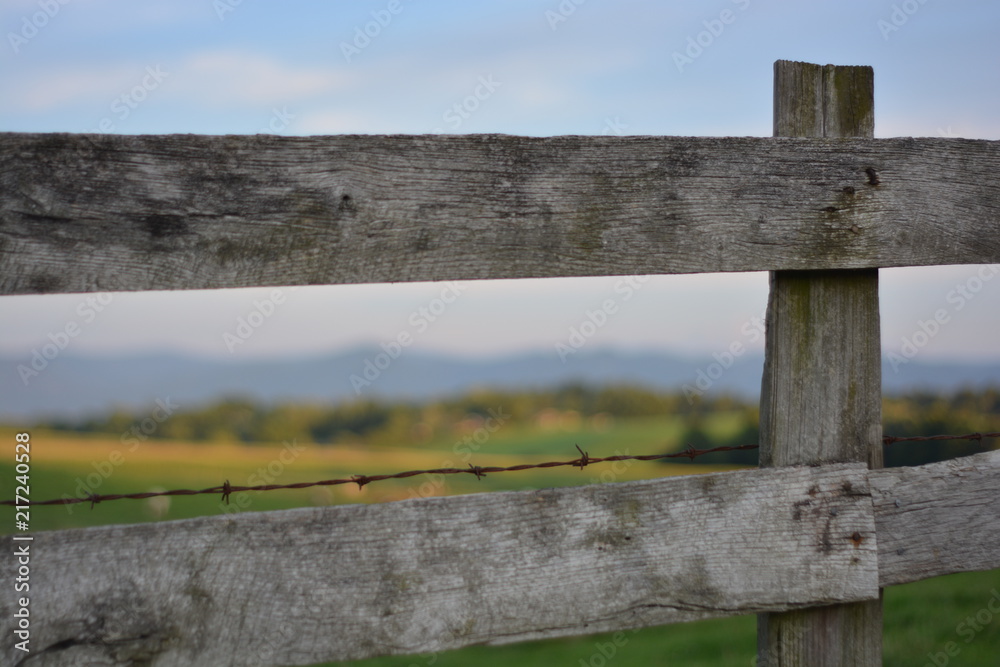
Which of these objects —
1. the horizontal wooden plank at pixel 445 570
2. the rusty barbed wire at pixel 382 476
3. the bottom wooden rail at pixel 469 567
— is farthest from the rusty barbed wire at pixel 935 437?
the horizontal wooden plank at pixel 445 570

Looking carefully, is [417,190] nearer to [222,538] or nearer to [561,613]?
[222,538]

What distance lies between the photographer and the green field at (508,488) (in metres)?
3.83

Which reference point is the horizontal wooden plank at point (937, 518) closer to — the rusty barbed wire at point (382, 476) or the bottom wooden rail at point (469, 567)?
the bottom wooden rail at point (469, 567)

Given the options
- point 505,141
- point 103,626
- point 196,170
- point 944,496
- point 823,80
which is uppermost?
point 823,80

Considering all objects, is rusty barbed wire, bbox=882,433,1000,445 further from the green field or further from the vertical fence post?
the green field

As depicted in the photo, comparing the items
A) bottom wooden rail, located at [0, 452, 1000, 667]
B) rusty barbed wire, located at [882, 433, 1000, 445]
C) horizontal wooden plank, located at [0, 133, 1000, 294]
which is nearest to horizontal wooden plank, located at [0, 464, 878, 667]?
bottom wooden rail, located at [0, 452, 1000, 667]

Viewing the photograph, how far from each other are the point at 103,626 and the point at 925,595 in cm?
568

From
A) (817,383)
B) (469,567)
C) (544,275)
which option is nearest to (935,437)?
(817,383)

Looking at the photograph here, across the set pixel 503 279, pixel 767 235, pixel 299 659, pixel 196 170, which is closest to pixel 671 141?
pixel 767 235

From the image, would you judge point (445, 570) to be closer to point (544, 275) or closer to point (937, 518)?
point (544, 275)

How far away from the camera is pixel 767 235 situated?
2.15 meters

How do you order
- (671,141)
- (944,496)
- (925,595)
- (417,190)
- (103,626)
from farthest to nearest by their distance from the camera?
(925,595) → (944,496) → (671,141) → (417,190) → (103,626)

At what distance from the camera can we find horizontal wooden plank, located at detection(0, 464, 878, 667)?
1.74m

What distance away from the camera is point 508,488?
5.20 m
